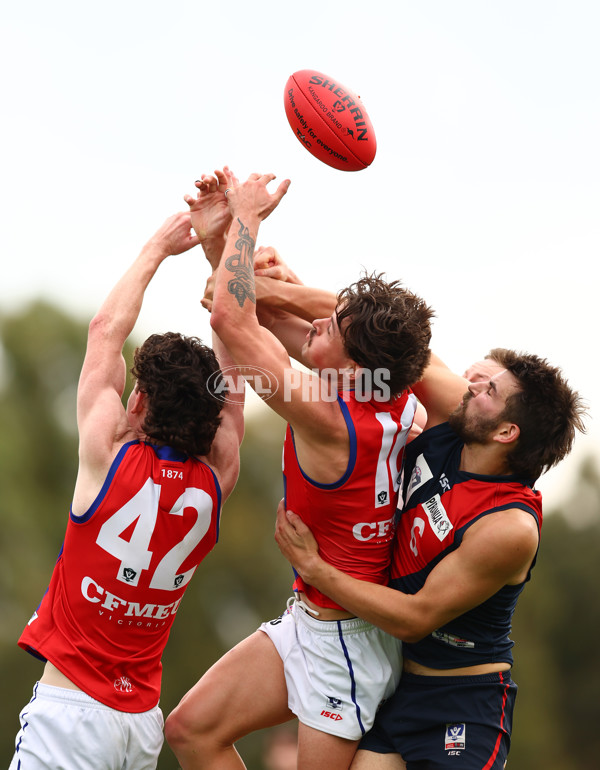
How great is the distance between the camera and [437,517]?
4.86 m

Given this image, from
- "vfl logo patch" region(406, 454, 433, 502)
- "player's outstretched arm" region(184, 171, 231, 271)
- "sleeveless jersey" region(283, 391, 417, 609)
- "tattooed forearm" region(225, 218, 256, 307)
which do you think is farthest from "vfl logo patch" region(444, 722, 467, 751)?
"player's outstretched arm" region(184, 171, 231, 271)

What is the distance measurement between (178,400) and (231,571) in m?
17.6

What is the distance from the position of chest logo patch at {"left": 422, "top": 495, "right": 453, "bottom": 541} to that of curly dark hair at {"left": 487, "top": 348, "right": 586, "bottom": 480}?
1.44 ft

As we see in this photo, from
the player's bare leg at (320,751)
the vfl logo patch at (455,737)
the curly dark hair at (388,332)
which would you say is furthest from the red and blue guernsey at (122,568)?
the vfl logo patch at (455,737)

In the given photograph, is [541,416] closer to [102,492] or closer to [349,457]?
[349,457]

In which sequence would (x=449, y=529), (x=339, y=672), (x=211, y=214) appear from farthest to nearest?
(x=211, y=214) < (x=339, y=672) < (x=449, y=529)

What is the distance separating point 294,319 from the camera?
555 centimetres

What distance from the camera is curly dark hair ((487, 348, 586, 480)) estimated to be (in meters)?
4.84

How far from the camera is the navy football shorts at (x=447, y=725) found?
15.8ft

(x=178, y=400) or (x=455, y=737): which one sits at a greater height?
(x=178, y=400)

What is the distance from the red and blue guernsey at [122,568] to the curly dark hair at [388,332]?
1074 millimetres

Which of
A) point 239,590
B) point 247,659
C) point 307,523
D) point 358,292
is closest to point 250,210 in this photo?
point 358,292

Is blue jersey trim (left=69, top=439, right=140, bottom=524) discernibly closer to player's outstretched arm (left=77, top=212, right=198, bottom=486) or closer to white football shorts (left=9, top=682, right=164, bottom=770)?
player's outstretched arm (left=77, top=212, right=198, bottom=486)

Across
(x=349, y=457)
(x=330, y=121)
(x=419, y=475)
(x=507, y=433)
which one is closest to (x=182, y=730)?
(x=349, y=457)
